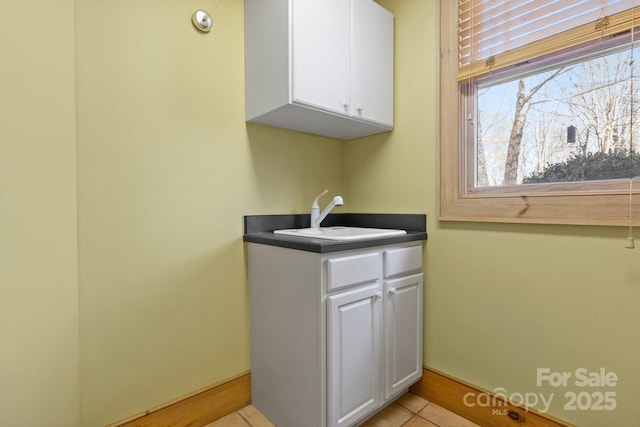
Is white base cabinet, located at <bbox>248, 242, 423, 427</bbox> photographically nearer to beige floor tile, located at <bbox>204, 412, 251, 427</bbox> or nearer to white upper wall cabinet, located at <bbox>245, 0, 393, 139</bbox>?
beige floor tile, located at <bbox>204, 412, 251, 427</bbox>

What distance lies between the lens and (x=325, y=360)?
4.03 feet

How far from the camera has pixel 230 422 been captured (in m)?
1.50

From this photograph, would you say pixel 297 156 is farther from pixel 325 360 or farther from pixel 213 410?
pixel 213 410

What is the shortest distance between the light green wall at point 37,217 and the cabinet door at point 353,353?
3.29ft

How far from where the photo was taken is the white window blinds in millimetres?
1163

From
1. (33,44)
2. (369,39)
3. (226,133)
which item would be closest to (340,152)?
(369,39)

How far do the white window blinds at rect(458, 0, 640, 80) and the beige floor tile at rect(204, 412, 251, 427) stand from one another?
2035 millimetres

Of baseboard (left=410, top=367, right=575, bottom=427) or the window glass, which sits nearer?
the window glass

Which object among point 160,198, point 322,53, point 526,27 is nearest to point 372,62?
point 322,53

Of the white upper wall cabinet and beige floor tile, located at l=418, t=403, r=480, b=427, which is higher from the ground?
the white upper wall cabinet

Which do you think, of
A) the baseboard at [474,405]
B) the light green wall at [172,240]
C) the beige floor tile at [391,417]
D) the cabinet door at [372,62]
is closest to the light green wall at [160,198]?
the light green wall at [172,240]

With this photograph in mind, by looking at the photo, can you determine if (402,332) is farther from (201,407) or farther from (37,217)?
(37,217)

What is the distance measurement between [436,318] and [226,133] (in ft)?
4.90

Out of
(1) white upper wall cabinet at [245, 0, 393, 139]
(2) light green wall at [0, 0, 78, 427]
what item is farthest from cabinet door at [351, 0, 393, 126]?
(2) light green wall at [0, 0, 78, 427]
